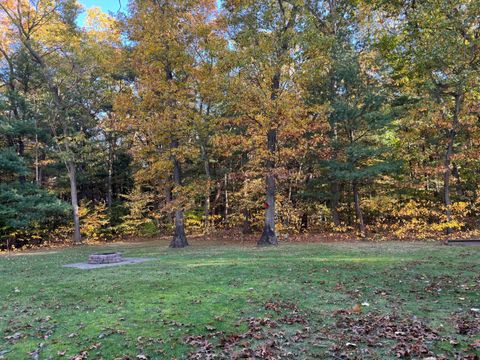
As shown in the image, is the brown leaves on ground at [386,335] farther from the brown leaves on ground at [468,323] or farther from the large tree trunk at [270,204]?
the large tree trunk at [270,204]

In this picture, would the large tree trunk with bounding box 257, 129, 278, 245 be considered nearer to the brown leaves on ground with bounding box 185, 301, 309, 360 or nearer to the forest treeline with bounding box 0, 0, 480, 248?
the forest treeline with bounding box 0, 0, 480, 248

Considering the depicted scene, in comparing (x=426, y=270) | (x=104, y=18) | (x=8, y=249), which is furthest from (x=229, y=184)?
(x=426, y=270)

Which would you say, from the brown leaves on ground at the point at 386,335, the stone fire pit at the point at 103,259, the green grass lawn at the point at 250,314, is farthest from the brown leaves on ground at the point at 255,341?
the stone fire pit at the point at 103,259

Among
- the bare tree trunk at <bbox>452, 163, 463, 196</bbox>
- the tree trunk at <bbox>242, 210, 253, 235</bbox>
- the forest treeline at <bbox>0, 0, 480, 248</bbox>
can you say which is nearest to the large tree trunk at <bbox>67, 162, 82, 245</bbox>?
the forest treeline at <bbox>0, 0, 480, 248</bbox>

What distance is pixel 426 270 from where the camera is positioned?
7.30 metres

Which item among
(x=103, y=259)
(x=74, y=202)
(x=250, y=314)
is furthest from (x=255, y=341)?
(x=74, y=202)

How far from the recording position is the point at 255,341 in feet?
12.5

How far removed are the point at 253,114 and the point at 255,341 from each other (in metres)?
11.8

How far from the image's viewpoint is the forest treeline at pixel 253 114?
14062 millimetres

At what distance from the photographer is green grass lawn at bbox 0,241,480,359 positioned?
11.9 feet

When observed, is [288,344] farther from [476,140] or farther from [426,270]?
[476,140]

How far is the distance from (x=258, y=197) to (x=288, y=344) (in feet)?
58.0

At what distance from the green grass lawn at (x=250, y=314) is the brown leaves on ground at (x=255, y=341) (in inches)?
0.4

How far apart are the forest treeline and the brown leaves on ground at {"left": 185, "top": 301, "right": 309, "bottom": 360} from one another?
22.0ft
